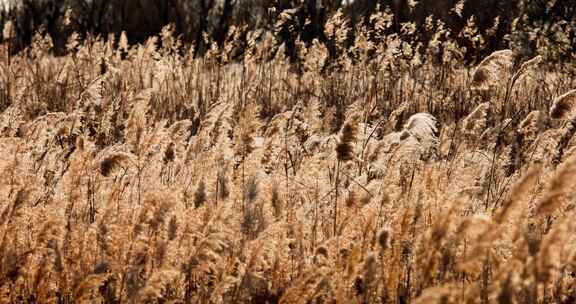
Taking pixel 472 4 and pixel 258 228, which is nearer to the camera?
pixel 258 228

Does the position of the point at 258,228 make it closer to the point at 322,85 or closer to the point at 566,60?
the point at 322,85

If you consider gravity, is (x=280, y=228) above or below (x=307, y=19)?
below

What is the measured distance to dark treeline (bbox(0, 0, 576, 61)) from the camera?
27.0 feet

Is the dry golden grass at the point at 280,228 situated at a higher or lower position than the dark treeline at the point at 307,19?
lower

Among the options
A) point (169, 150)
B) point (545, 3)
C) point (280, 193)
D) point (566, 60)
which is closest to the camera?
point (280, 193)

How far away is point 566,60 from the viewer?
9945mm

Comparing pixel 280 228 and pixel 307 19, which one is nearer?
pixel 280 228

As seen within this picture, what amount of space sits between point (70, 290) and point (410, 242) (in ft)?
3.63

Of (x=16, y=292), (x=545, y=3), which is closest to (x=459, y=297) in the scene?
(x=16, y=292)

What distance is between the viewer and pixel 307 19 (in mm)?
6965

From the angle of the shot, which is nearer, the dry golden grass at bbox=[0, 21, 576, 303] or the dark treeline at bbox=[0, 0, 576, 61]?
the dry golden grass at bbox=[0, 21, 576, 303]

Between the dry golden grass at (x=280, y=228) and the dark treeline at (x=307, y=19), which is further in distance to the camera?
the dark treeline at (x=307, y=19)

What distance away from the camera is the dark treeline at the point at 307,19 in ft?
27.0

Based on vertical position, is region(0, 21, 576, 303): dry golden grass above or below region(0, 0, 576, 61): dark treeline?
below
